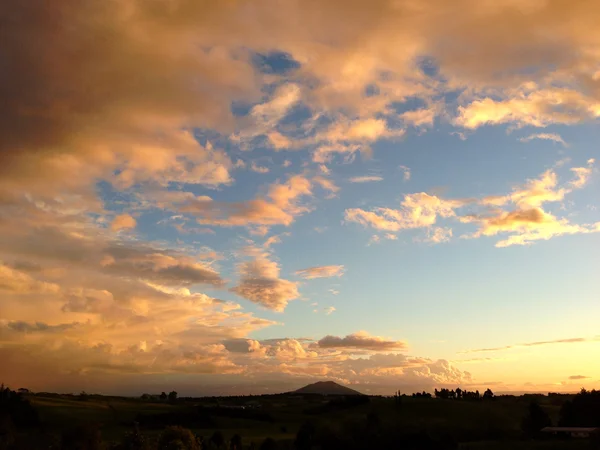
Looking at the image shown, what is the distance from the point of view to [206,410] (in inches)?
7416

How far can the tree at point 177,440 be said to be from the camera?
7700 centimetres

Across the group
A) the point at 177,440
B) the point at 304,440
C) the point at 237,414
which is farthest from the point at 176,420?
the point at 177,440

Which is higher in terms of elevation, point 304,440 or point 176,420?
point 176,420

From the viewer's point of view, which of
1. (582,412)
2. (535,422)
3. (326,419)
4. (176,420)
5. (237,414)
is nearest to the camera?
(535,422)

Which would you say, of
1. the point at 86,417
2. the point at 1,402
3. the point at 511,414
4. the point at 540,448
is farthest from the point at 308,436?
the point at 1,402

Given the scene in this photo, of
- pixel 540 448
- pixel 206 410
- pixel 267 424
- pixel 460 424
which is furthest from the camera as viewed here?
pixel 206 410

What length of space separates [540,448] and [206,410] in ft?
382

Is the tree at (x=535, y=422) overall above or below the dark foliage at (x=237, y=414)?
above

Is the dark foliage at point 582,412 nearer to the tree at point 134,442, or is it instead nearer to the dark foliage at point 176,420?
the dark foliage at point 176,420

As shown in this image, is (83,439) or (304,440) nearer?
(83,439)

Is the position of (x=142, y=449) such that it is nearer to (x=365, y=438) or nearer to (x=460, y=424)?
(x=365, y=438)

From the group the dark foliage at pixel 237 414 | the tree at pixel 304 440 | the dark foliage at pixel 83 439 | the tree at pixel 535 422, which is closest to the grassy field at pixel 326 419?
the dark foliage at pixel 237 414

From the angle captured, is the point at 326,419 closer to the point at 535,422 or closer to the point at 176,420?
the point at 176,420

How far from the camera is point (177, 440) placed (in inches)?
3083
